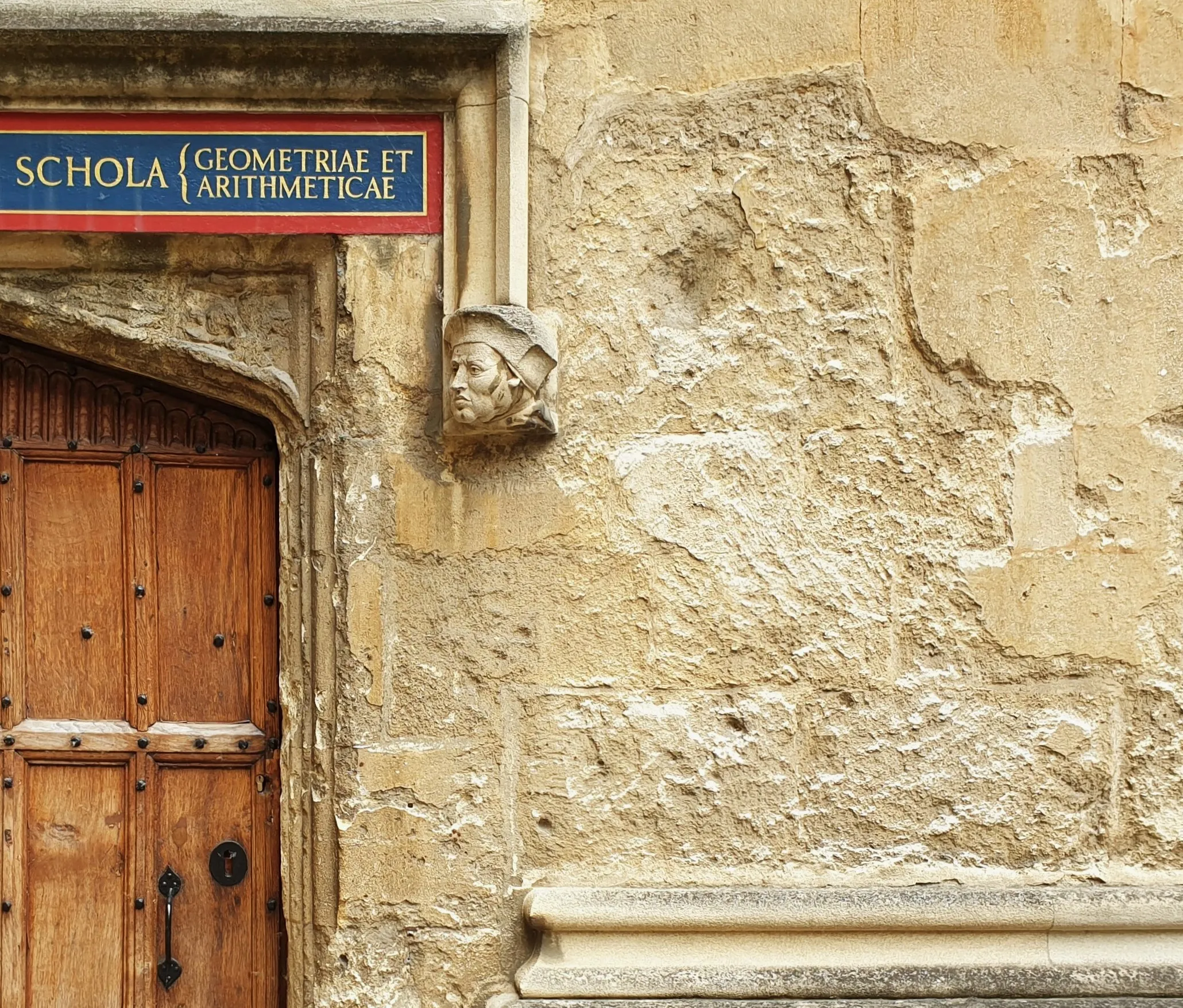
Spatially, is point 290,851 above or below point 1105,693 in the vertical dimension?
below

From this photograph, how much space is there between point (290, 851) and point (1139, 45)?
2023 millimetres

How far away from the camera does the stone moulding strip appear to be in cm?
211

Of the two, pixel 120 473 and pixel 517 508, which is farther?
pixel 120 473

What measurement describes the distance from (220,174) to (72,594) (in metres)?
0.80

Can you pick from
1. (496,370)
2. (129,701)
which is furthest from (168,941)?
(496,370)

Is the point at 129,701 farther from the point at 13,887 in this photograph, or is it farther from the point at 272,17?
the point at 272,17

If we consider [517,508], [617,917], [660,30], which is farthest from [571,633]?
[660,30]

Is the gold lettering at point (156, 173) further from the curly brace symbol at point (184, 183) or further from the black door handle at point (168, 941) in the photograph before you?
the black door handle at point (168, 941)

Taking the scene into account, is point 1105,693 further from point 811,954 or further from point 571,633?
point 571,633

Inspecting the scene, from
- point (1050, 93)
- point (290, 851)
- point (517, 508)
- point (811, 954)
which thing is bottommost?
point (811, 954)

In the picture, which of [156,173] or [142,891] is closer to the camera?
[156,173]

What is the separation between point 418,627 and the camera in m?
2.21

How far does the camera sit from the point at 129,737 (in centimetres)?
235

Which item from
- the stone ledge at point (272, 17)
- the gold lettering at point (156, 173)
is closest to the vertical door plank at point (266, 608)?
the gold lettering at point (156, 173)
